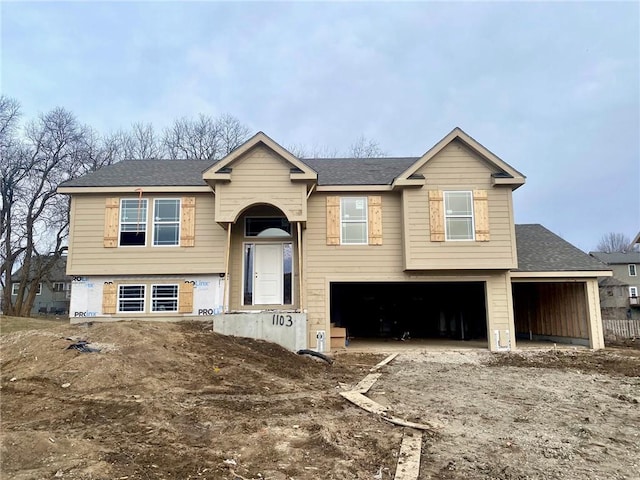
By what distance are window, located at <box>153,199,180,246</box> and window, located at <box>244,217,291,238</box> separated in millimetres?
2188

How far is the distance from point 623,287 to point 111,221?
155 ft

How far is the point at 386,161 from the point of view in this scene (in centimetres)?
1616

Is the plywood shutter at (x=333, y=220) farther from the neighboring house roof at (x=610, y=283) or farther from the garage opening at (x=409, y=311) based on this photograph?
the neighboring house roof at (x=610, y=283)

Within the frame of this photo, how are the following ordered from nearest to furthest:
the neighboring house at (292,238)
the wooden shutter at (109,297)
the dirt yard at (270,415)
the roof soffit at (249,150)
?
1. the dirt yard at (270,415)
2. the roof soffit at (249,150)
3. the neighboring house at (292,238)
4. the wooden shutter at (109,297)

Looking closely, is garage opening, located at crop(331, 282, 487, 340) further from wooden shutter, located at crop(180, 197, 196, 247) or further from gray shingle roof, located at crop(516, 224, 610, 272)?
wooden shutter, located at crop(180, 197, 196, 247)

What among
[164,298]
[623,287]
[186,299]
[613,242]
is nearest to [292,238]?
[186,299]

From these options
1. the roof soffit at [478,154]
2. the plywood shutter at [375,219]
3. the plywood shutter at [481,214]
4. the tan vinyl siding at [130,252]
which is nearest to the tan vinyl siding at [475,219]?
the plywood shutter at [481,214]

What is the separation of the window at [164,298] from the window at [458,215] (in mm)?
8655

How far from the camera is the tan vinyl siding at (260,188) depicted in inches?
476

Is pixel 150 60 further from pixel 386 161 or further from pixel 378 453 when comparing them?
pixel 378 453

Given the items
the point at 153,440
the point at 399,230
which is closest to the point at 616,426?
the point at 153,440

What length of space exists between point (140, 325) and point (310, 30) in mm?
11015

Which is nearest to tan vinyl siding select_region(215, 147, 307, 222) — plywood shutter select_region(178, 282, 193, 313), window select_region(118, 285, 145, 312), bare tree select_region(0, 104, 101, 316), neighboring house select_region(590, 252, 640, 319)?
plywood shutter select_region(178, 282, 193, 313)

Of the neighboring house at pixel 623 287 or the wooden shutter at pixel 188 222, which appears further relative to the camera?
the neighboring house at pixel 623 287
